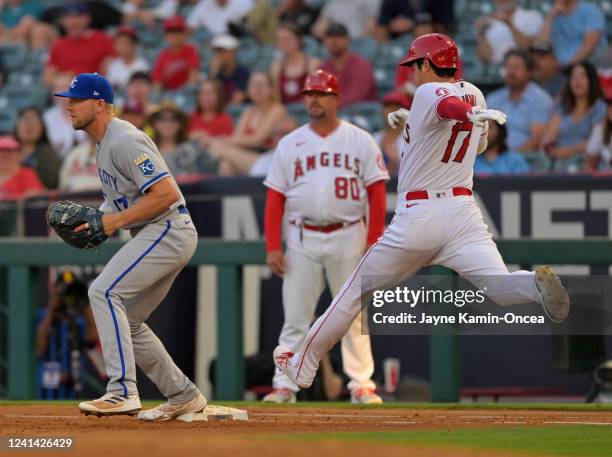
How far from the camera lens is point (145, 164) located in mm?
6805

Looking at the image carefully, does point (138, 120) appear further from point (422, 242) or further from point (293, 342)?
point (422, 242)

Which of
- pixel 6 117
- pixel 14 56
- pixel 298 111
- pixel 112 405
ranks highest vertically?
pixel 14 56

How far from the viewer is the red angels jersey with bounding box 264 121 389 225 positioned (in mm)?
8969

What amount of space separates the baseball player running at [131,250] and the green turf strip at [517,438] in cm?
97

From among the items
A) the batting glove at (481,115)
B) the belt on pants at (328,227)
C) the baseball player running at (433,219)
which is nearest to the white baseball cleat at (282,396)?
the belt on pants at (328,227)

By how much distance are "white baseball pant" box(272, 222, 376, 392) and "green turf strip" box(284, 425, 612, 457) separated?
2.23m

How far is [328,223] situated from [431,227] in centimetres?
207

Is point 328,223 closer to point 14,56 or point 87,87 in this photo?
point 87,87

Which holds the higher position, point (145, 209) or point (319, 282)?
point (145, 209)

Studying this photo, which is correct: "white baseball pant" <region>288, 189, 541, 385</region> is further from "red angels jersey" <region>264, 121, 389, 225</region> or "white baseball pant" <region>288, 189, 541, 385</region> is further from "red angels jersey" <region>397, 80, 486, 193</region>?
"red angels jersey" <region>264, 121, 389, 225</region>

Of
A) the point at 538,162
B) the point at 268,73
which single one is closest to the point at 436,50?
the point at 538,162

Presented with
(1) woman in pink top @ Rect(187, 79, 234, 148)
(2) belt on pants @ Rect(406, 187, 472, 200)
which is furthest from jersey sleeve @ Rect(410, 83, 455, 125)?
(1) woman in pink top @ Rect(187, 79, 234, 148)

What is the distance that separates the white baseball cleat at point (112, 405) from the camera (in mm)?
6801

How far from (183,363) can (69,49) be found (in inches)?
213
